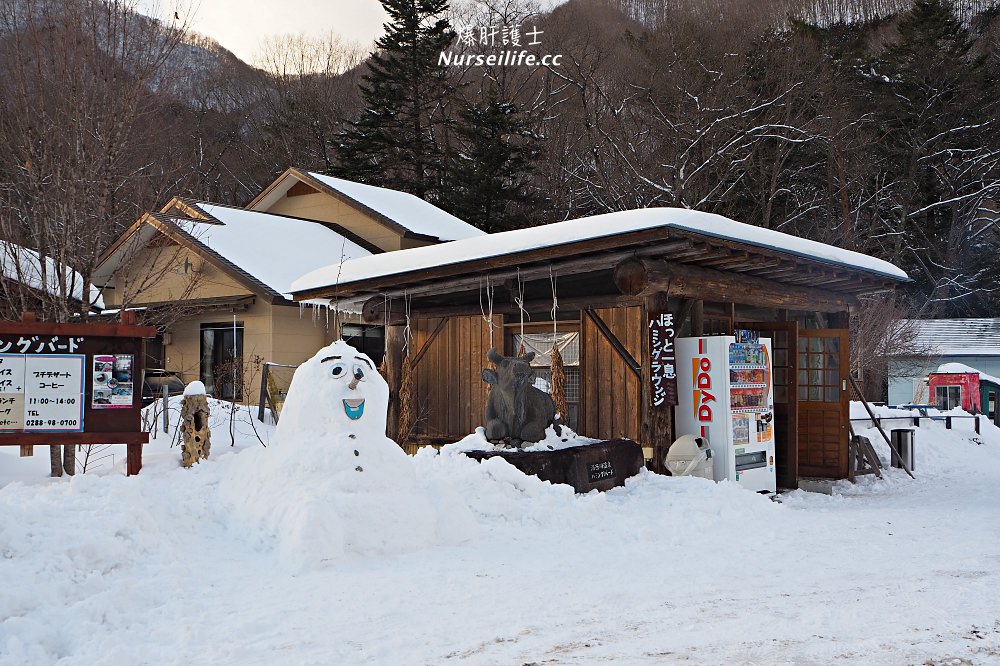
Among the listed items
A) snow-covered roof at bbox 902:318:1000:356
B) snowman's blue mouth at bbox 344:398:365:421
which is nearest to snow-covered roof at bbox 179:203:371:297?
snowman's blue mouth at bbox 344:398:365:421

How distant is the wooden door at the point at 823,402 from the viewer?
13102mm

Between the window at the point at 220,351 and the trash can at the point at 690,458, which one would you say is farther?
the window at the point at 220,351

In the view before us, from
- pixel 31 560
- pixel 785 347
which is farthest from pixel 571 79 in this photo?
pixel 31 560

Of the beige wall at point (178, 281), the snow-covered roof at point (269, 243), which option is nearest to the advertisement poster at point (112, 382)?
the snow-covered roof at point (269, 243)

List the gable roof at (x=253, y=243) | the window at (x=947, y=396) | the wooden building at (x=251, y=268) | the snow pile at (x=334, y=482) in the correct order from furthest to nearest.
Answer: the window at (x=947, y=396) → the wooden building at (x=251, y=268) → the gable roof at (x=253, y=243) → the snow pile at (x=334, y=482)

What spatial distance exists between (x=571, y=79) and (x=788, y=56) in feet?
25.3

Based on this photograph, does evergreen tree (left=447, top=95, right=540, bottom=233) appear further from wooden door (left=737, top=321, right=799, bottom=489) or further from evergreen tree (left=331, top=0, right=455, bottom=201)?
wooden door (left=737, top=321, right=799, bottom=489)

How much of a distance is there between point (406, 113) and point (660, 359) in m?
26.5

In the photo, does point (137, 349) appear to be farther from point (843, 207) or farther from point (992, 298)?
point (992, 298)

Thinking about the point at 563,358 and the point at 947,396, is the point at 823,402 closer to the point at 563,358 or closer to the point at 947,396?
the point at 563,358

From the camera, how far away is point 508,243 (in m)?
10.4

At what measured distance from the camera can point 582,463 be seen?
9766 millimetres

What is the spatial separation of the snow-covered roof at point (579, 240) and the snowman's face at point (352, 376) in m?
3.05

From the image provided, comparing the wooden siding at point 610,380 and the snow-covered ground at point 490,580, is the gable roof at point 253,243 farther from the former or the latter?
the snow-covered ground at point 490,580
